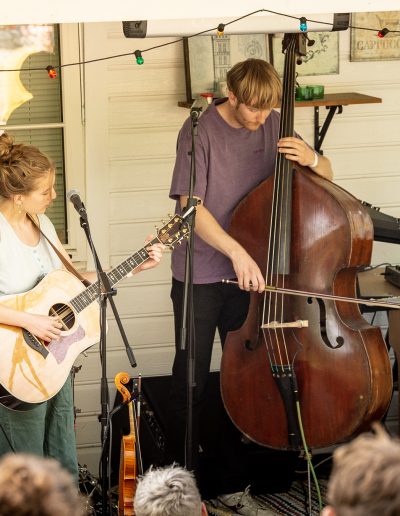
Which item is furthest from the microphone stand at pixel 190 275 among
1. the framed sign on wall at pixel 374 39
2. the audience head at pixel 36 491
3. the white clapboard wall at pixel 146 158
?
the audience head at pixel 36 491

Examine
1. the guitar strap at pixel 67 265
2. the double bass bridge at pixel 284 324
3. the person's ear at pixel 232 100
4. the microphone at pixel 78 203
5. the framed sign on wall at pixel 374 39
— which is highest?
the framed sign on wall at pixel 374 39

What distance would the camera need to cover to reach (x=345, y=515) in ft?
4.23

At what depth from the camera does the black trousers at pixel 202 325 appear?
11.7ft

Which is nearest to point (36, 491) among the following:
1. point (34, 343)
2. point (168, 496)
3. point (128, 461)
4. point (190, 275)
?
point (168, 496)

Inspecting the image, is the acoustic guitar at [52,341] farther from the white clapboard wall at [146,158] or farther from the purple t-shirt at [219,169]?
the white clapboard wall at [146,158]

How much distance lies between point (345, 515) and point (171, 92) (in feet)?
10.3

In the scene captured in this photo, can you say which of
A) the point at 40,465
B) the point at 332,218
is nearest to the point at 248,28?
the point at 332,218

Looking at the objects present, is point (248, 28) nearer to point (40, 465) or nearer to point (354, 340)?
point (354, 340)

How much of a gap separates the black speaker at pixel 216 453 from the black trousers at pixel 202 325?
0.15 m

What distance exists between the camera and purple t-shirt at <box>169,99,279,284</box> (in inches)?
137

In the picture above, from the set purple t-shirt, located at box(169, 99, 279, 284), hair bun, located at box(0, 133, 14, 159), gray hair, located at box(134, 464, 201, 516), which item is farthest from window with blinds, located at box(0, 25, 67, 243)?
gray hair, located at box(134, 464, 201, 516)

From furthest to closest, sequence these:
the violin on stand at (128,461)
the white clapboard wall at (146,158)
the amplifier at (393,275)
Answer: the white clapboard wall at (146,158), the amplifier at (393,275), the violin on stand at (128,461)

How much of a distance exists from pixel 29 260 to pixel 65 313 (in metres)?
0.22

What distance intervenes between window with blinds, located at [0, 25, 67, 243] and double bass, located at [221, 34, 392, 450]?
108cm
